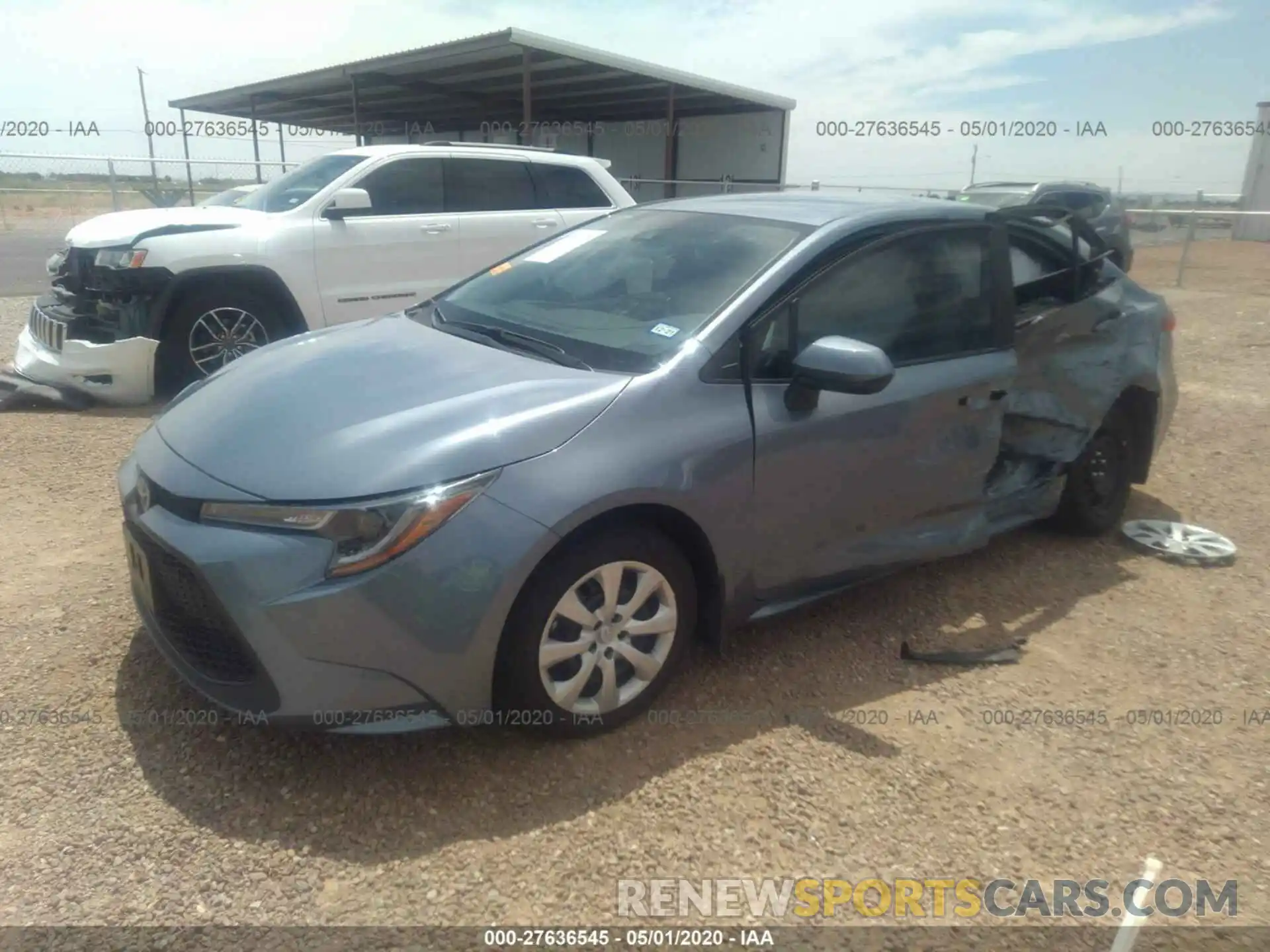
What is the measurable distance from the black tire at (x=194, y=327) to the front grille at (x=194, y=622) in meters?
3.94

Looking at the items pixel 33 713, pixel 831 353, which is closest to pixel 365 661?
pixel 33 713

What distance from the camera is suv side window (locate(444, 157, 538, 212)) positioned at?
7.32 metres

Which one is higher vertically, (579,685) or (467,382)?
(467,382)

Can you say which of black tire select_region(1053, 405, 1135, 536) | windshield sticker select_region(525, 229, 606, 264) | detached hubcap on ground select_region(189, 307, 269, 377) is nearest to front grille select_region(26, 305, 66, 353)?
detached hubcap on ground select_region(189, 307, 269, 377)

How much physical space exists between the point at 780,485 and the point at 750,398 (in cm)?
30

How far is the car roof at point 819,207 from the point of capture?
333 cm

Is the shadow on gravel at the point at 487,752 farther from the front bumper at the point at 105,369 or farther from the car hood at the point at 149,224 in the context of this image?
the car hood at the point at 149,224

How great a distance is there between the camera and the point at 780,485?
2953 millimetres

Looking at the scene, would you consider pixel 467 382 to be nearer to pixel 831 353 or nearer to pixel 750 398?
pixel 750 398

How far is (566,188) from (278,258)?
2.63 meters

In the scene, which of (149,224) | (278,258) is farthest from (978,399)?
(149,224)

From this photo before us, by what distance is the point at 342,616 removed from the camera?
7.43 ft

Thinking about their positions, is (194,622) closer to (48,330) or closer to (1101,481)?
(1101,481)

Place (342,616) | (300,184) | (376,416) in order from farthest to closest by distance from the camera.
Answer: (300,184) → (376,416) → (342,616)
